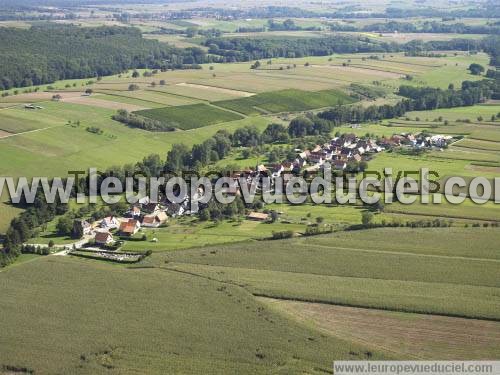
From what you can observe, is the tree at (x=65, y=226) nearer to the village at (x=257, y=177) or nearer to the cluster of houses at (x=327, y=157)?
the village at (x=257, y=177)

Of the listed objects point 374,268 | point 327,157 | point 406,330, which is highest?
point 327,157

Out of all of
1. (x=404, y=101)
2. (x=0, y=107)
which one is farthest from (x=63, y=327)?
(x=404, y=101)

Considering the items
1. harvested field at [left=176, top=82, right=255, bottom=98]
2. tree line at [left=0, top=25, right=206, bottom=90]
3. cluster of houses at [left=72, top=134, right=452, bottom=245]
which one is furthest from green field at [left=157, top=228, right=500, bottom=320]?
tree line at [left=0, top=25, right=206, bottom=90]

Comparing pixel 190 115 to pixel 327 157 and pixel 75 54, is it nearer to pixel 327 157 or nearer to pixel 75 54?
pixel 327 157

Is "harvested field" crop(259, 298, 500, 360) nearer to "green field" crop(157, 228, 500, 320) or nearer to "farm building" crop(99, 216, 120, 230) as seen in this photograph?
"green field" crop(157, 228, 500, 320)

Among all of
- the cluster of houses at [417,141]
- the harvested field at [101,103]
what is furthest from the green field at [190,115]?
the cluster of houses at [417,141]

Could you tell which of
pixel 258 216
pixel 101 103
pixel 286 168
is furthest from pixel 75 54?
pixel 258 216
